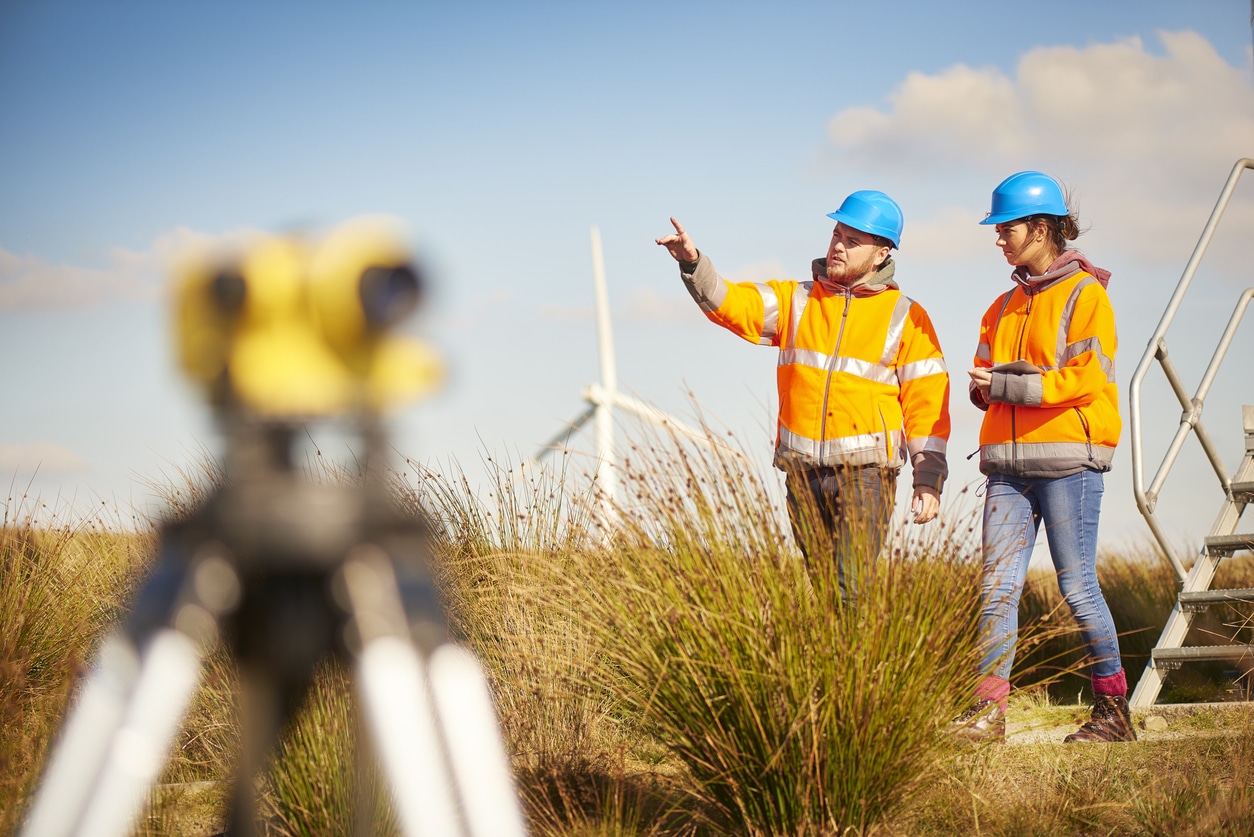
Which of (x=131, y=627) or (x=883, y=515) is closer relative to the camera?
(x=131, y=627)

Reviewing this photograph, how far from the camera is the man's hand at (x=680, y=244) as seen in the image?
3.94m

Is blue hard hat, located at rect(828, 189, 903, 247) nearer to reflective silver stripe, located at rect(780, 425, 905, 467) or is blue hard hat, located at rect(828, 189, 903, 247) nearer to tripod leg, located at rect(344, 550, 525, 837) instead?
reflective silver stripe, located at rect(780, 425, 905, 467)

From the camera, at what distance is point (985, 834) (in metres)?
2.87

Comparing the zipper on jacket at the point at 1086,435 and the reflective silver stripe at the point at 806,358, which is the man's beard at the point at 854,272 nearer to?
the reflective silver stripe at the point at 806,358

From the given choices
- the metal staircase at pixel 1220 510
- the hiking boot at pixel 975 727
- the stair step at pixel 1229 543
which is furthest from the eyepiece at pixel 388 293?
the stair step at pixel 1229 543

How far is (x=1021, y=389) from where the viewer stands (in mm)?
4008

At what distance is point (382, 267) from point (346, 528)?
34cm

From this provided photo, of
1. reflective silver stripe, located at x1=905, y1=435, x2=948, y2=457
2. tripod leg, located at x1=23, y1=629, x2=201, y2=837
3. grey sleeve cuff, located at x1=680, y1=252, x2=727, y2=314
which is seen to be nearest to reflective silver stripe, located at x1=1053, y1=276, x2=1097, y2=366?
reflective silver stripe, located at x1=905, y1=435, x2=948, y2=457

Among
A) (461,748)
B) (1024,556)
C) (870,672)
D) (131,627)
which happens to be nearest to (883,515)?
(870,672)

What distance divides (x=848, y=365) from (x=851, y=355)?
0.04 metres

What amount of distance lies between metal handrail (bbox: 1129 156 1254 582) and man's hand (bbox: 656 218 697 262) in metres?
2.32

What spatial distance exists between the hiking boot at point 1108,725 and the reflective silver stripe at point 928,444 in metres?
1.25

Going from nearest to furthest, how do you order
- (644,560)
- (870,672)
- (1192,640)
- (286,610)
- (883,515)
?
1. (286,610)
2. (870,672)
3. (644,560)
4. (883,515)
5. (1192,640)

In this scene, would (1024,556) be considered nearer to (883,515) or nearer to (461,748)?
(883,515)
